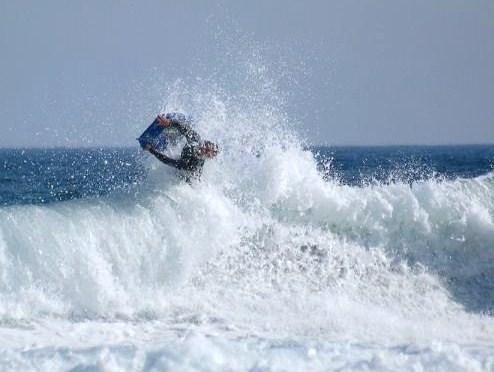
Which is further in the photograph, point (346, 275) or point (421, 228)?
point (421, 228)

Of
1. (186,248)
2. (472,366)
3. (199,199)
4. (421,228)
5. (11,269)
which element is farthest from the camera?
(421,228)

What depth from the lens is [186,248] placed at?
517 inches

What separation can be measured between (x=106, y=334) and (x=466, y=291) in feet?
23.9

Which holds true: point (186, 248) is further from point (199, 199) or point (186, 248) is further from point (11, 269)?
point (11, 269)

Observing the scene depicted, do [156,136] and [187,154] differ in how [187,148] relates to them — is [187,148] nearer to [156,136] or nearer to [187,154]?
[187,154]

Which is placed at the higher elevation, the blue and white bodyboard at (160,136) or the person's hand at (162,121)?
the person's hand at (162,121)

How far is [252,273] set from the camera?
13.1 metres

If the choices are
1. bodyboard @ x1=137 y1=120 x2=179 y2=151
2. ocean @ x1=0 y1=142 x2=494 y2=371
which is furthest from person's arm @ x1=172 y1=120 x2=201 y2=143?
ocean @ x1=0 y1=142 x2=494 y2=371

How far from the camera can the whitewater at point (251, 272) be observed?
852 cm

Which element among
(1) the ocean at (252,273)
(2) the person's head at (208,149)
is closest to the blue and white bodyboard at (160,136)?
(2) the person's head at (208,149)

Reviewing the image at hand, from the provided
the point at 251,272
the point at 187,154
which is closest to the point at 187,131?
the point at 187,154

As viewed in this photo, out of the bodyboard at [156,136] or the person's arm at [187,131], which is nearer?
the bodyboard at [156,136]

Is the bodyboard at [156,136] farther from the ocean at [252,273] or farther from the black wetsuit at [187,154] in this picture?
the ocean at [252,273]

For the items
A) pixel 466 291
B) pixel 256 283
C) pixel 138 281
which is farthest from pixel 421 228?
pixel 138 281
